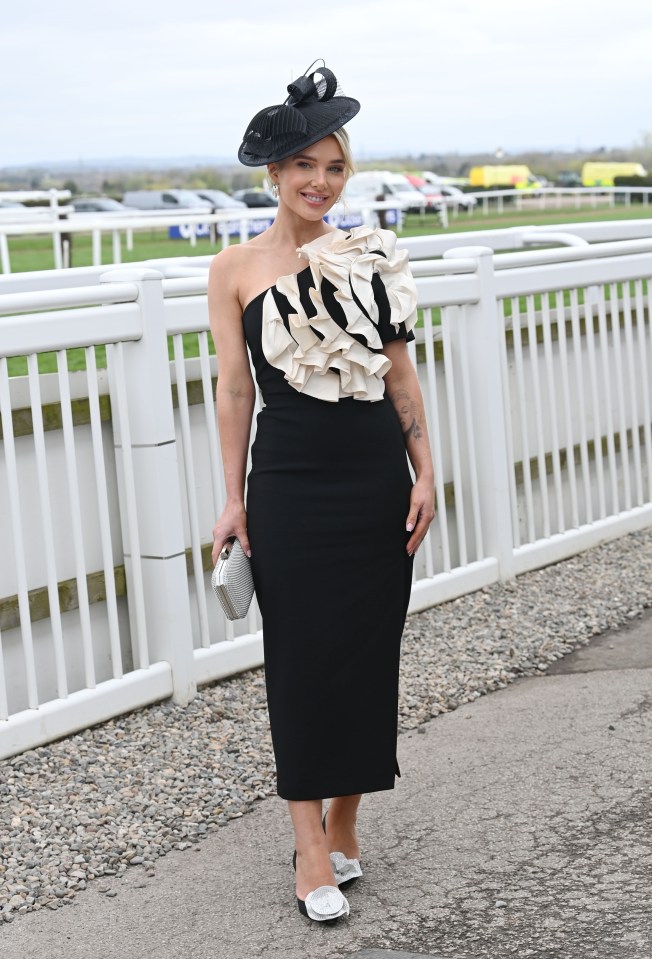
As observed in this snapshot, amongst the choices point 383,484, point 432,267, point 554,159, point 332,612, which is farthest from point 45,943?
point 554,159

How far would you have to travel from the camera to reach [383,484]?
3.45 metres

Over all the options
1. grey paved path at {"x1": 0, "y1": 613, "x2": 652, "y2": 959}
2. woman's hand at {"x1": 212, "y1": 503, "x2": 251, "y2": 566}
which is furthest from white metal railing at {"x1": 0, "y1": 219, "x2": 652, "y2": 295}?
grey paved path at {"x1": 0, "y1": 613, "x2": 652, "y2": 959}

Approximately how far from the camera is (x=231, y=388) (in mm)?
3545

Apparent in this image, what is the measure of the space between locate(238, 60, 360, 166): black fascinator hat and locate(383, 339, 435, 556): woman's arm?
543 millimetres

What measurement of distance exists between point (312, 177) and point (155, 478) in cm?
165

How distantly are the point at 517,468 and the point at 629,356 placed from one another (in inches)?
41.2

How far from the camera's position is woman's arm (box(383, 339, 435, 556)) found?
139 inches

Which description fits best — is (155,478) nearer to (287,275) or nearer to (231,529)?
(231,529)

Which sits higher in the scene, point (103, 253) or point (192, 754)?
point (103, 253)

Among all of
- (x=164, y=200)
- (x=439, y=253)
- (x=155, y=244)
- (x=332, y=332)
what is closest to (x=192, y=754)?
→ (x=332, y=332)

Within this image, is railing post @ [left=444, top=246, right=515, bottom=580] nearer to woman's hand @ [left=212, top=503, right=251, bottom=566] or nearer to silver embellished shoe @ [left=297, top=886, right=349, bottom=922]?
woman's hand @ [left=212, top=503, right=251, bottom=566]

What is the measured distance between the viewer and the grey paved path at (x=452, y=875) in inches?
131

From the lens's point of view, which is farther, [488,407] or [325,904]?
[488,407]

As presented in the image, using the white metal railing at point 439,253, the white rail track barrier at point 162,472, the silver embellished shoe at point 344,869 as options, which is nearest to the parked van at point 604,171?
the white metal railing at point 439,253
